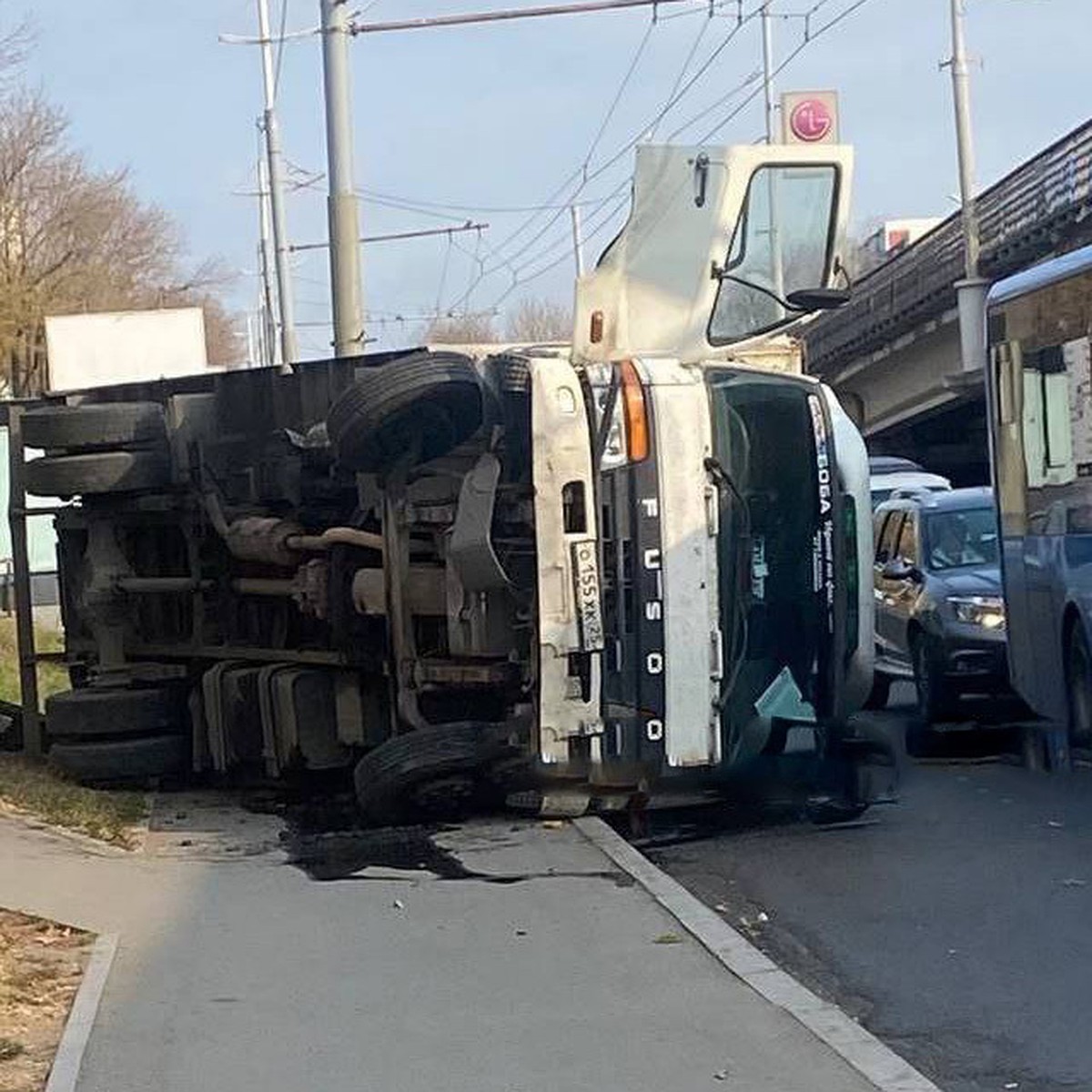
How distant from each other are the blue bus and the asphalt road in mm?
1034

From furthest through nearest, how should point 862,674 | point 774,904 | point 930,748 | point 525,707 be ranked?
point 930,748, point 862,674, point 525,707, point 774,904

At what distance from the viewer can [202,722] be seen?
13828 mm

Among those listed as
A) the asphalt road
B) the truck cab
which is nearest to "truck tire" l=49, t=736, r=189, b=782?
the truck cab

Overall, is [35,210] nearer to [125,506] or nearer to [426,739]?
[125,506]

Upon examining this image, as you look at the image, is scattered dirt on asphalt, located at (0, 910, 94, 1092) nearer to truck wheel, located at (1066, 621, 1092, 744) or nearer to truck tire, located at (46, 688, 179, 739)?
truck tire, located at (46, 688, 179, 739)

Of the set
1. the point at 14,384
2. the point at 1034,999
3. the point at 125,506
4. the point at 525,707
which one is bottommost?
the point at 1034,999

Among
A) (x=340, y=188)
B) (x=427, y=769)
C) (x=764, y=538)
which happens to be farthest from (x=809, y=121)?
(x=427, y=769)

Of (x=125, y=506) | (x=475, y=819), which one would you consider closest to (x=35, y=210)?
(x=125, y=506)

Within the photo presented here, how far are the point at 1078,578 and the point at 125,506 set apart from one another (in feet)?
19.3

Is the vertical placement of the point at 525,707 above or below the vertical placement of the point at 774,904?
above

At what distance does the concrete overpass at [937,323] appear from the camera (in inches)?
1325

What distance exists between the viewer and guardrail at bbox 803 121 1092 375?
32.6 metres

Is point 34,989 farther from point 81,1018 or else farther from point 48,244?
point 48,244

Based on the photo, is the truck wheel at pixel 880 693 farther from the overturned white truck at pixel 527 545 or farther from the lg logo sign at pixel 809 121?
the lg logo sign at pixel 809 121
